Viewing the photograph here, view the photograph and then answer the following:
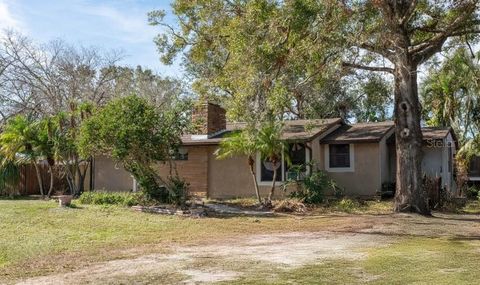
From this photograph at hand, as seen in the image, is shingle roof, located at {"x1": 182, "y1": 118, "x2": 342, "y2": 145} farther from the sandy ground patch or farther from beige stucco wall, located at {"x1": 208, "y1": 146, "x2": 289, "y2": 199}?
the sandy ground patch

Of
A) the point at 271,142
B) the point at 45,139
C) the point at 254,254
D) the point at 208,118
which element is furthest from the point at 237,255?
the point at 45,139

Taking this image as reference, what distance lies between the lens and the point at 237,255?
9391 millimetres

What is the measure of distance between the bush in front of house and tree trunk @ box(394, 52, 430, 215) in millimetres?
3037

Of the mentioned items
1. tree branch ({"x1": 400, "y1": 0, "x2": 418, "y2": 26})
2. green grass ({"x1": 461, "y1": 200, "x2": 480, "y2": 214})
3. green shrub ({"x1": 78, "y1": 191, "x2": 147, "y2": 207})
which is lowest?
green grass ({"x1": 461, "y1": 200, "x2": 480, "y2": 214})

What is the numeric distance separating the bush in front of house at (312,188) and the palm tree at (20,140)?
425 inches

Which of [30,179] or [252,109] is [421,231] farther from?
[30,179]

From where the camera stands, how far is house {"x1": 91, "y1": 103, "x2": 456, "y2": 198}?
21.7 m

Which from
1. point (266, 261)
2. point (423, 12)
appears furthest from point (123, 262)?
point (423, 12)

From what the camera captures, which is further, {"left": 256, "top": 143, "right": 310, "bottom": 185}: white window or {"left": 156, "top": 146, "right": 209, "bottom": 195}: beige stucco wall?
{"left": 156, "top": 146, "right": 209, "bottom": 195}: beige stucco wall

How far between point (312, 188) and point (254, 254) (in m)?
10.5

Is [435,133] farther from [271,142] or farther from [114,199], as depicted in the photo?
[114,199]

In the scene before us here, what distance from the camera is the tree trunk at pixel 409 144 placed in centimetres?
1747

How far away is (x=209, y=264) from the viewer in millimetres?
8484

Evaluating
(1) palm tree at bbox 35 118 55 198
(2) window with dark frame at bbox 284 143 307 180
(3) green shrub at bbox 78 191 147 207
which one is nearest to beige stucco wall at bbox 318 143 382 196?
(2) window with dark frame at bbox 284 143 307 180
